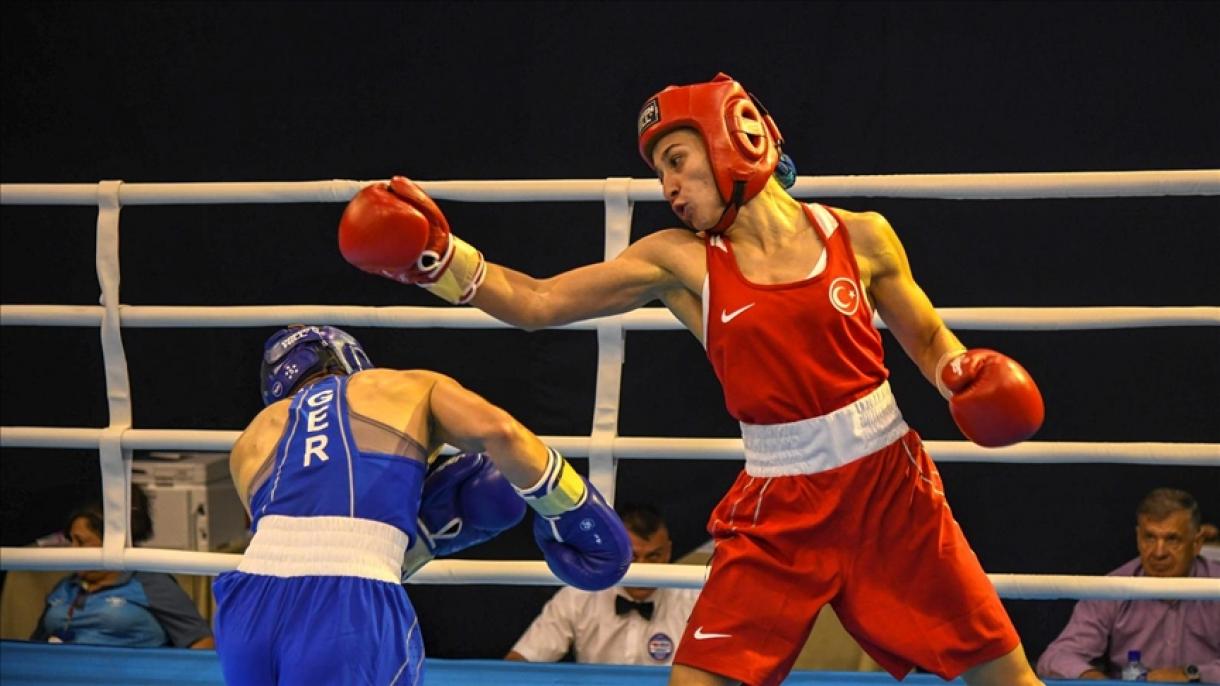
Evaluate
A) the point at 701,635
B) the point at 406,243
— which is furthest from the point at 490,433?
the point at 701,635

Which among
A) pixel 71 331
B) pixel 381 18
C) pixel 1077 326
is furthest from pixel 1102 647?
pixel 71 331

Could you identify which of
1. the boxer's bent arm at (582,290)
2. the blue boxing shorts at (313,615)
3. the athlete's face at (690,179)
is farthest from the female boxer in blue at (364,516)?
the athlete's face at (690,179)

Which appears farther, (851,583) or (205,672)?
(205,672)

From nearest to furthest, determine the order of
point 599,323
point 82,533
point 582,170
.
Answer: point 599,323 → point 82,533 → point 582,170

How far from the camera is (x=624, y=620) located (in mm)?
4238

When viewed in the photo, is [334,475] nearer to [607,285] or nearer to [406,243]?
[406,243]

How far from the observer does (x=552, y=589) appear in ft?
16.2

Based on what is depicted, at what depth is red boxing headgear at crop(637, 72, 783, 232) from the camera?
261cm

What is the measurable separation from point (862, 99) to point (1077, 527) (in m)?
Answer: 1.51

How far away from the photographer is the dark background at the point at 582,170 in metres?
4.57

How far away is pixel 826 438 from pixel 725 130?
569 mm

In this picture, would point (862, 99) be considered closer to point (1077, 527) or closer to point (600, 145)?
point (600, 145)

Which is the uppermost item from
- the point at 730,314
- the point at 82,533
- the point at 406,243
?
the point at 406,243

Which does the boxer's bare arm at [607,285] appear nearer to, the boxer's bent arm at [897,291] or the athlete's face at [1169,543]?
the boxer's bent arm at [897,291]
